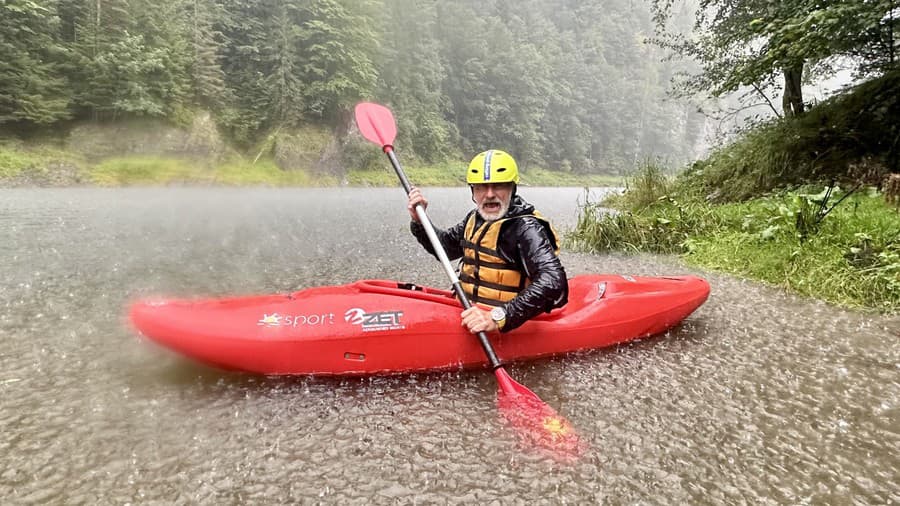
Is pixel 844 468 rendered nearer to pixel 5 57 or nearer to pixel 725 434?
pixel 725 434

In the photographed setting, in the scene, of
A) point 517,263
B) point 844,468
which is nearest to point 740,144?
point 517,263

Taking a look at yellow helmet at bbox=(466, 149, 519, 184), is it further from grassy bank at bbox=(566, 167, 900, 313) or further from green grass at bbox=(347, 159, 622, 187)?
green grass at bbox=(347, 159, 622, 187)

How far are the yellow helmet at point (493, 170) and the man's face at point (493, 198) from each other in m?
0.08

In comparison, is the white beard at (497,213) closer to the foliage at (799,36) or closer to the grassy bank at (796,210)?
the grassy bank at (796,210)

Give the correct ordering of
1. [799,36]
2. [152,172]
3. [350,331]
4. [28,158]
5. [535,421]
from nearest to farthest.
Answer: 1. [535,421]
2. [350,331]
3. [799,36]
4. [28,158]
5. [152,172]

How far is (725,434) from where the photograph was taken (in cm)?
270

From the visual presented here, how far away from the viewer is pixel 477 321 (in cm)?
329

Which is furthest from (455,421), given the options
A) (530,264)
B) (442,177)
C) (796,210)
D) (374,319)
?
(442,177)

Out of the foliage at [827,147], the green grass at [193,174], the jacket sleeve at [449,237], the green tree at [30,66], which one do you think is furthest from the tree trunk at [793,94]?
the green tree at [30,66]

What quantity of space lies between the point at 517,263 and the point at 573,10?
89.8 meters

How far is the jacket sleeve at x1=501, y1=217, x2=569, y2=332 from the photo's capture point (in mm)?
3369

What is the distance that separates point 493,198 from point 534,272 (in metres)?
0.67

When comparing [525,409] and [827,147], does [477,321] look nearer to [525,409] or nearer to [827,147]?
[525,409]

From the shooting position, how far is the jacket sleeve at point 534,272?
11.1 feet
